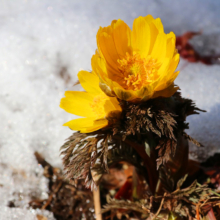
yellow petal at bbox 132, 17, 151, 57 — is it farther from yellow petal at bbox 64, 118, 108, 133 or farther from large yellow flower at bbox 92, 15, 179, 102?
yellow petal at bbox 64, 118, 108, 133

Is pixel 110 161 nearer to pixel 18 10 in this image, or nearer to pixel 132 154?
pixel 132 154

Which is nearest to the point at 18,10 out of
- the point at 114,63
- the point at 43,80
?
the point at 43,80

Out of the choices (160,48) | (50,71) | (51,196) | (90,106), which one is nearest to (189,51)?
(50,71)

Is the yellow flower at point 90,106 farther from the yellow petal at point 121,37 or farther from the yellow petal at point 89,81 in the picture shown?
Answer: the yellow petal at point 121,37

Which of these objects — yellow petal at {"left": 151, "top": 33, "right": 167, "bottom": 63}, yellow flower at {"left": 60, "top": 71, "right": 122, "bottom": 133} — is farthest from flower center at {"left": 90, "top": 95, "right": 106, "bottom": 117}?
yellow petal at {"left": 151, "top": 33, "right": 167, "bottom": 63}

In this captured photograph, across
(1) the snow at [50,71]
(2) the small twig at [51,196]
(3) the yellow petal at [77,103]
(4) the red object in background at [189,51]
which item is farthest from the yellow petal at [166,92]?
(4) the red object in background at [189,51]

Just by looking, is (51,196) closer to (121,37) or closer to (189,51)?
(121,37)
